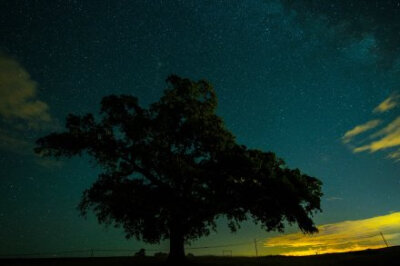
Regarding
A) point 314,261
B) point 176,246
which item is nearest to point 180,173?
point 176,246

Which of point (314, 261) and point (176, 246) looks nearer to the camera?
point (176, 246)

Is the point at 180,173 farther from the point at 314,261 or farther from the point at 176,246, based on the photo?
the point at 314,261

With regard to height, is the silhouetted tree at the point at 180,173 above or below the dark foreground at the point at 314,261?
above

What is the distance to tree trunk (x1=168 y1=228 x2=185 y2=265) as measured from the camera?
23266 millimetres

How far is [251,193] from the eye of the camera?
69.8 ft

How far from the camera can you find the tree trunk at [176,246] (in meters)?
23.3

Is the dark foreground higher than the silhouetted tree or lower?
lower

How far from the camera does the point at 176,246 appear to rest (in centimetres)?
2355

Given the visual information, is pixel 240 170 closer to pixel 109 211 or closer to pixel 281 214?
pixel 281 214

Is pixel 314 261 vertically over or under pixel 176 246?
under

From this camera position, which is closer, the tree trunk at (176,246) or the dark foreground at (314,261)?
the dark foreground at (314,261)

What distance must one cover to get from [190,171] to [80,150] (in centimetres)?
953

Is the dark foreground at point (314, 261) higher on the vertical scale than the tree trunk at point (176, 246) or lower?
lower

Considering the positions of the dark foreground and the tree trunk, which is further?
the tree trunk
